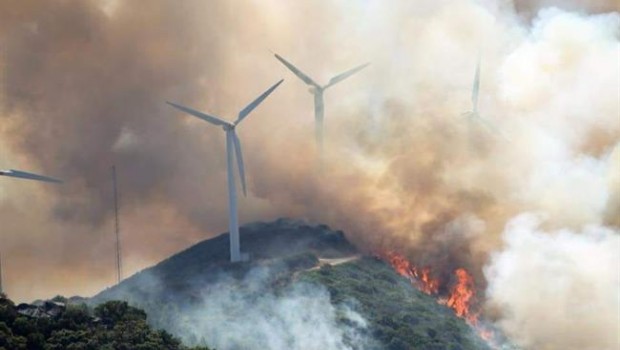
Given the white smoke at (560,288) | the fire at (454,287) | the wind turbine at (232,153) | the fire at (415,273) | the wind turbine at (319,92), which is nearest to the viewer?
the white smoke at (560,288)

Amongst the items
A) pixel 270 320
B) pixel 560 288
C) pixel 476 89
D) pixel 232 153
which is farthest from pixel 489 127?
pixel 270 320

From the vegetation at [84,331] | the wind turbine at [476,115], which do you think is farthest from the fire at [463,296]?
the vegetation at [84,331]

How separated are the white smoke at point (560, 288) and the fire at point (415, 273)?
8.05m

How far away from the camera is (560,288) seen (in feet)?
467

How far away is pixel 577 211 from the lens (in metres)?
156

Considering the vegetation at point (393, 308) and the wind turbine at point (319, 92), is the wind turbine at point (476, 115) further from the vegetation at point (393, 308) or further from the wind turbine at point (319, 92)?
the vegetation at point (393, 308)

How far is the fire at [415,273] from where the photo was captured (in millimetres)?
160375

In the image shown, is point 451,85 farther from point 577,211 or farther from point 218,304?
point 218,304

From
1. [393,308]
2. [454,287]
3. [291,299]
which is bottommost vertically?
[393,308]

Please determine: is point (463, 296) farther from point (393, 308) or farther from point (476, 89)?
point (476, 89)

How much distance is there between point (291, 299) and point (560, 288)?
26891 millimetres

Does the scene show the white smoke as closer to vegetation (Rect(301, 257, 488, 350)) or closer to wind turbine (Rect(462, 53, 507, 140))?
vegetation (Rect(301, 257, 488, 350))

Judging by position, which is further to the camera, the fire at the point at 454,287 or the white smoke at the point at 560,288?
the fire at the point at 454,287

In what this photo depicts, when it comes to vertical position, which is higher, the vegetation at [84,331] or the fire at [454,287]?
the fire at [454,287]
